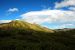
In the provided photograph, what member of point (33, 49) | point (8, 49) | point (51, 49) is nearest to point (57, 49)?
point (51, 49)

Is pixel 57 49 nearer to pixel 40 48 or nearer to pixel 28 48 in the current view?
pixel 40 48

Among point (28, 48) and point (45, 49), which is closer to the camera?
point (45, 49)

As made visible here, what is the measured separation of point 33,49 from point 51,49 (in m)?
13.6

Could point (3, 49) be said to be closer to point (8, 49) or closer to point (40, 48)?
point (8, 49)

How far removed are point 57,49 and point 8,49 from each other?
3415 centimetres

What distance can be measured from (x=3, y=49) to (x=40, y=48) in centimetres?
2588

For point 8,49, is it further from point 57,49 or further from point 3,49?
point 57,49

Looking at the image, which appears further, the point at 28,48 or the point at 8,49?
the point at 28,48

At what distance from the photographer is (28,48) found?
5261 inches

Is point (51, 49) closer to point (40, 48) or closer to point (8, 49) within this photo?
point (40, 48)

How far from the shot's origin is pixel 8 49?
12156 cm

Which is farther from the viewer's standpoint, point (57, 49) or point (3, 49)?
point (57, 49)

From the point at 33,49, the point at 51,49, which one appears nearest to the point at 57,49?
the point at 51,49

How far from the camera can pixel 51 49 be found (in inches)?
4929
